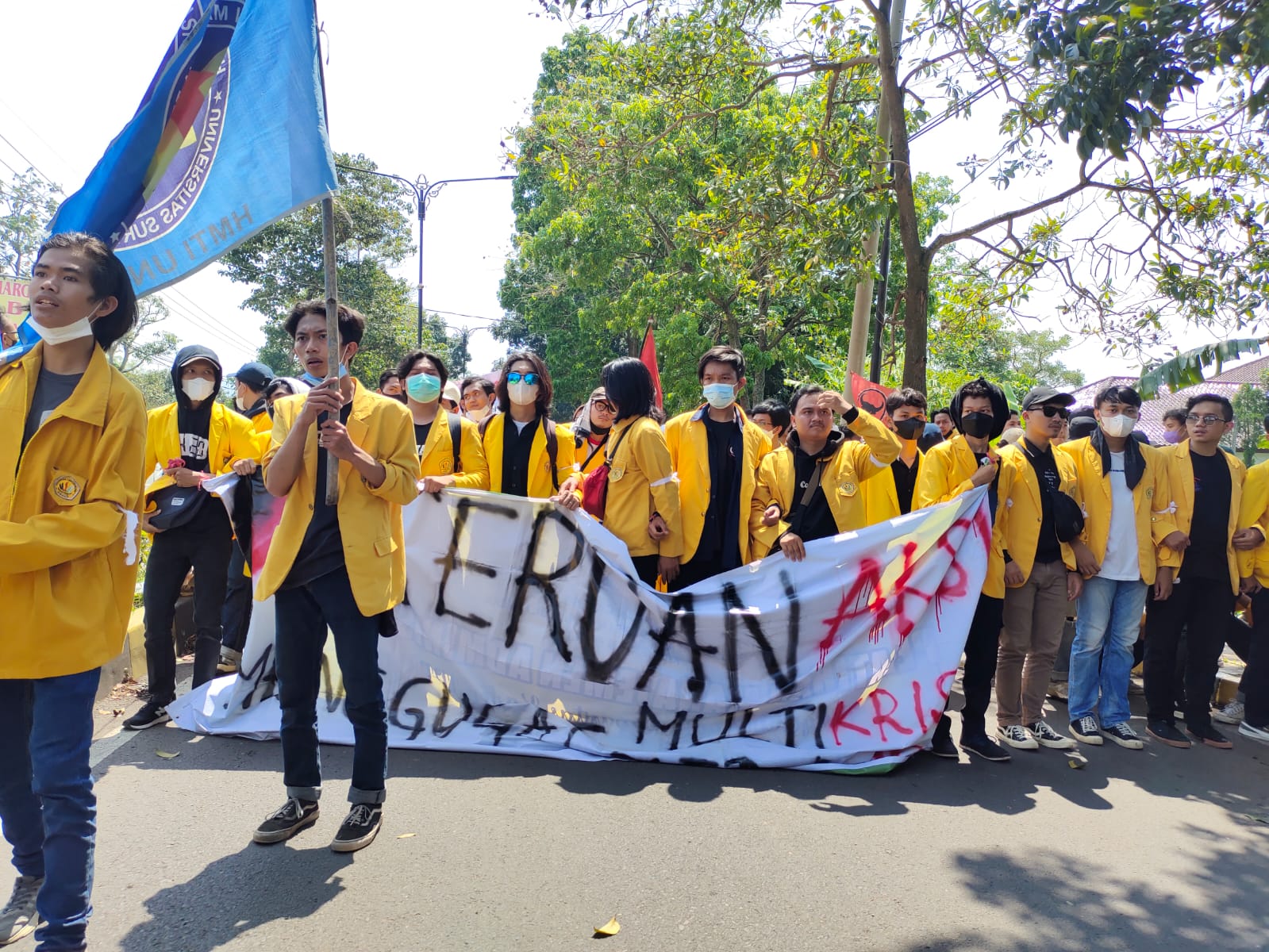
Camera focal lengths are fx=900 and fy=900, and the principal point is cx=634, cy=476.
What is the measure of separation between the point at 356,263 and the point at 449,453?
24655 millimetres

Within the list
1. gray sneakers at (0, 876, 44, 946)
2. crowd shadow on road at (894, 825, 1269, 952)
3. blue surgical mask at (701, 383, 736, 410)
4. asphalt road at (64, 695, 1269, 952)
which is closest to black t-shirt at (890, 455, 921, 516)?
blue surgical mask at (701, 383, 736, 410)

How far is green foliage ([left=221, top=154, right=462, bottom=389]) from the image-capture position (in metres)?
25.5

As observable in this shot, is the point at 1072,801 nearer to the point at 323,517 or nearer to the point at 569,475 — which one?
the point at 569,475

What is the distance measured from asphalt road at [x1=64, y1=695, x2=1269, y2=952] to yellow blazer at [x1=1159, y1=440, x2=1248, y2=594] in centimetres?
138

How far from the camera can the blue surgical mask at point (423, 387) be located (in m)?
5.35

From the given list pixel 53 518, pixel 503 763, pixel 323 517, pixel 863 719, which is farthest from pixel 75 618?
pixel 863 719

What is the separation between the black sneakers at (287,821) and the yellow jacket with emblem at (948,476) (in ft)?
10.8

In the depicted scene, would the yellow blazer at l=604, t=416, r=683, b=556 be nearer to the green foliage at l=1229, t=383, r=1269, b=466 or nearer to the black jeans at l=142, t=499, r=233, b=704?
the black jeans at l=142, t=499, r=233, b=704

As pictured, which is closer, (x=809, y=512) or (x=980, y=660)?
(x=980, y=660)

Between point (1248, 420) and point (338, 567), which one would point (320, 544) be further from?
point (1248, 420)

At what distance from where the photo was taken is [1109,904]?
10.3 feet

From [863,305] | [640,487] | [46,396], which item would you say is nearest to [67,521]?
[46,396]

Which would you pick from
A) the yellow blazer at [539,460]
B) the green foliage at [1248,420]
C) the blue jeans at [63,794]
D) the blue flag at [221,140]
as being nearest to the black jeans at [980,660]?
the yellow blazer at [539,460]

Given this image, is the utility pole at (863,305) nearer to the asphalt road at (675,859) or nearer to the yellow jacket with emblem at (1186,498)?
the yellow jacket with emblem at (1186,498)
